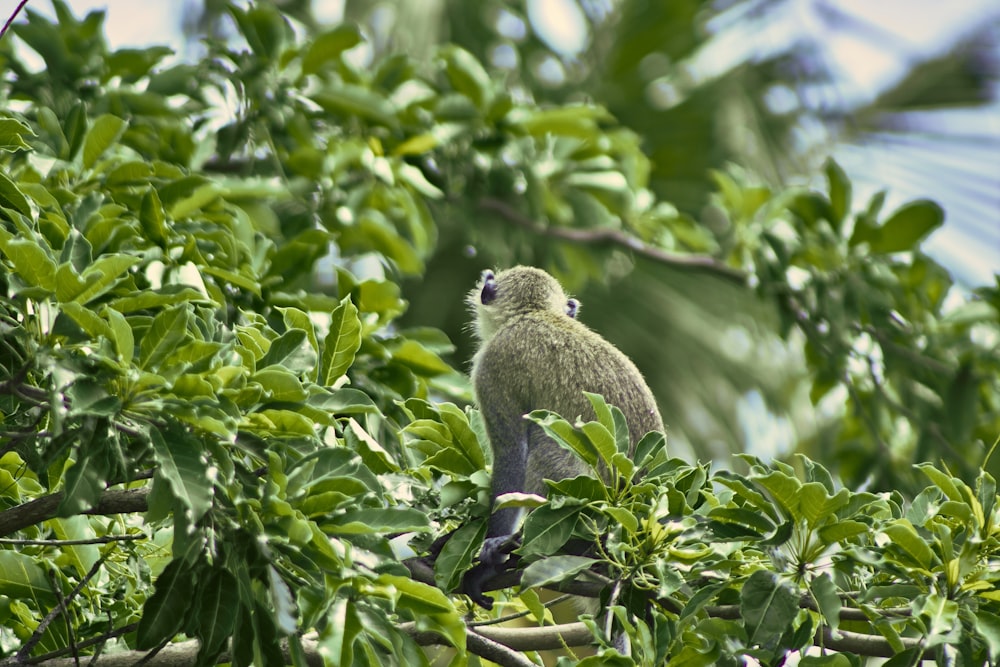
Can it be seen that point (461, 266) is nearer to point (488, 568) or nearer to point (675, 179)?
point (675, 179)

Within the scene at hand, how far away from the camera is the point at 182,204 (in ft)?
10.5

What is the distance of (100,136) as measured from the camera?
3.27 m

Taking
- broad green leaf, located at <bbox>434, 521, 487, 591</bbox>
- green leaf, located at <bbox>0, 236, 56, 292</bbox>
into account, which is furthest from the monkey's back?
green leaf, located at <bbox>0, 236, 56, 292</bbox>

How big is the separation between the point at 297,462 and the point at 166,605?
382mm

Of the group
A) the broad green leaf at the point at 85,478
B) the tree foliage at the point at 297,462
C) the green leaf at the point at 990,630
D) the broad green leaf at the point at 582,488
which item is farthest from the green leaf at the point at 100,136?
the green leaf at the point at 990,630

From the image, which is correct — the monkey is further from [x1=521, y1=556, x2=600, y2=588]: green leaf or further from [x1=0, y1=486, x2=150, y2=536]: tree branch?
[x1=0, y1=486, x2=150, y2=536]: tree branch

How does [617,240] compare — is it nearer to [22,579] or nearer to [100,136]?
[100,136]

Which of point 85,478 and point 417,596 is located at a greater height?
point 85,478

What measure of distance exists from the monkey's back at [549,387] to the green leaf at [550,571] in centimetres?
88

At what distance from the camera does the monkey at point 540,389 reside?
3246 mm

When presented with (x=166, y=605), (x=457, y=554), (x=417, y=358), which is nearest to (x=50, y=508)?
(x=166, y=605)

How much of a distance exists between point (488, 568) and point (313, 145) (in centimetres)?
222

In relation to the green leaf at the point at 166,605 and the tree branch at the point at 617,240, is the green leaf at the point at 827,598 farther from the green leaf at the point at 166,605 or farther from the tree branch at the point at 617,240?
the tree branch at the point at 617,240

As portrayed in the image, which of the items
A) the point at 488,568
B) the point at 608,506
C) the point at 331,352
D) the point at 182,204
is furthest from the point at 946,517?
the point at 182,204
